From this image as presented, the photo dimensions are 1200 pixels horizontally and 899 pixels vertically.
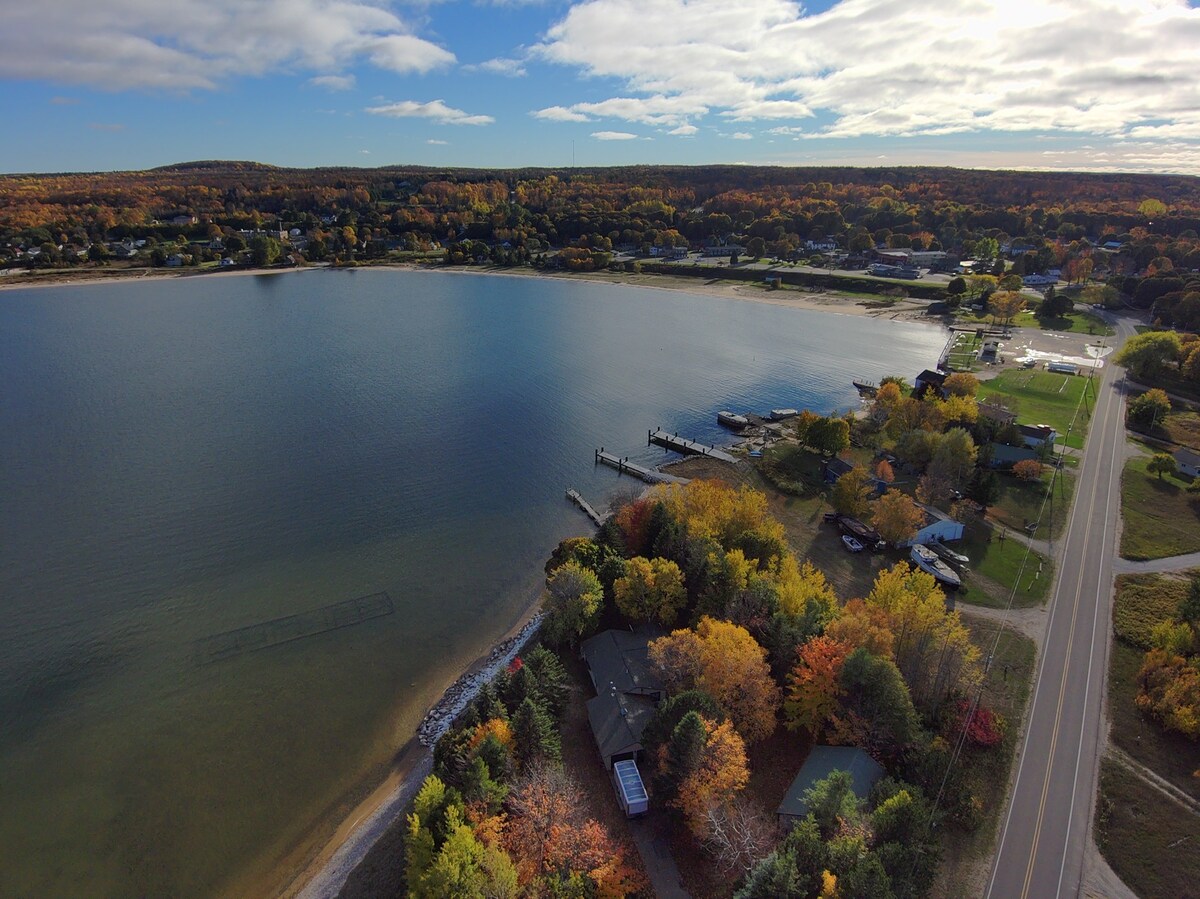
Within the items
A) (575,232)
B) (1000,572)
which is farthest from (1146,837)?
(575,232)

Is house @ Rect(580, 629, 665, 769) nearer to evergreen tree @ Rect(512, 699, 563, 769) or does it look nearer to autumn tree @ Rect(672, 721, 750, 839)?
evergreen tree @ Rect(512, 699, 563, 769)

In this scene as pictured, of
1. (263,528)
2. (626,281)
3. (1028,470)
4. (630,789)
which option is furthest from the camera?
(626,281)

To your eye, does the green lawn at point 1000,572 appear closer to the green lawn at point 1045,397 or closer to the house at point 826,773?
the house at point 826,773

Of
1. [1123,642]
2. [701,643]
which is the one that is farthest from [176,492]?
[1123,642]

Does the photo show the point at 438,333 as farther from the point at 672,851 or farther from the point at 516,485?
the point at 672,851

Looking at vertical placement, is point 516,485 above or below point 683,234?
below

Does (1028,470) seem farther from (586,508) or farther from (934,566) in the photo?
(586,508)
